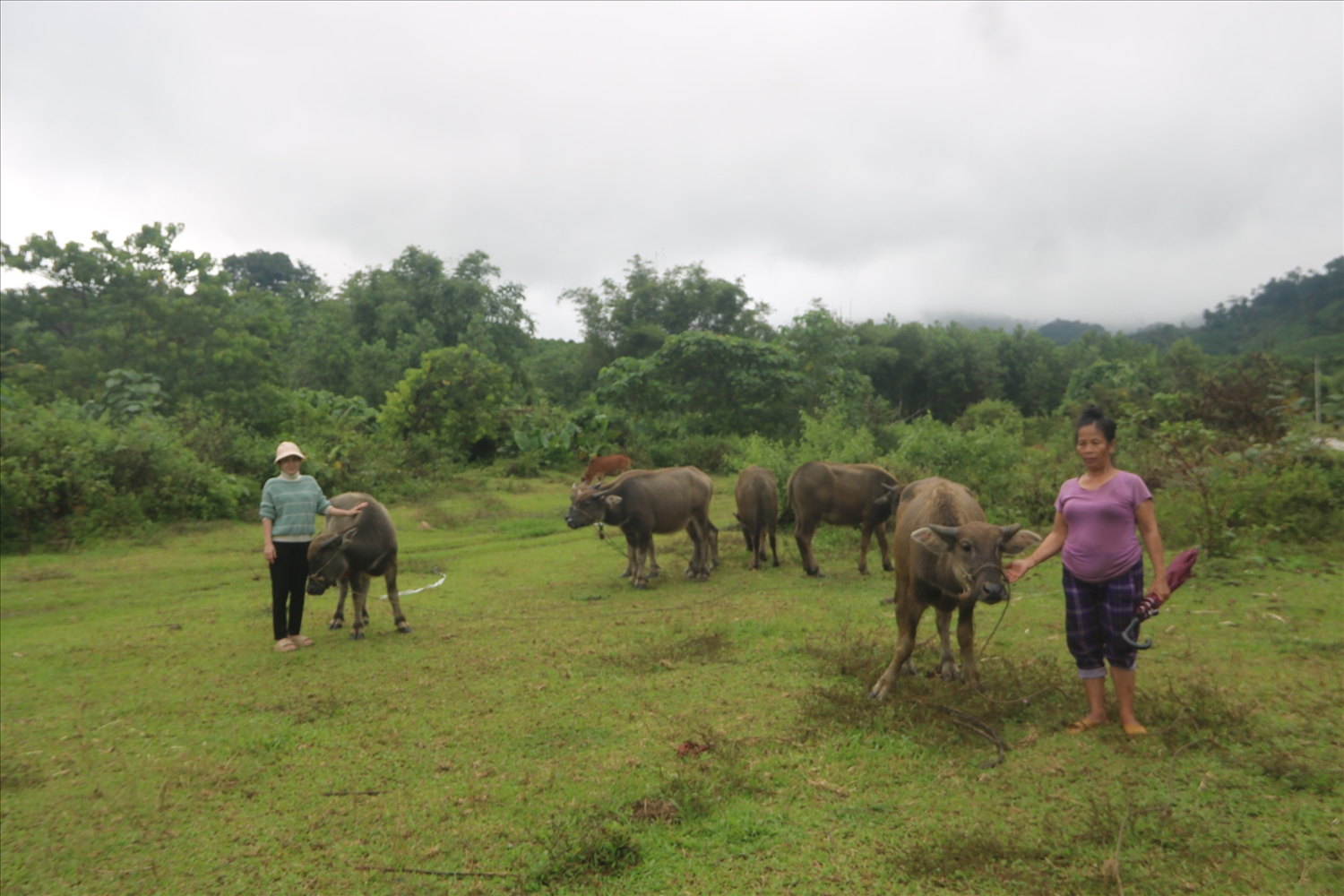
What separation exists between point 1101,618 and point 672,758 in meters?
2.80

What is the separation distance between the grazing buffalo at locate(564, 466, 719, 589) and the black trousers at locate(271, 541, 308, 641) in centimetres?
376

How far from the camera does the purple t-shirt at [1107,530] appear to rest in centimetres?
456

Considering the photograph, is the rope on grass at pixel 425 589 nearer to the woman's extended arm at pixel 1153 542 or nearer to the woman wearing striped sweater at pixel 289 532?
the woman wearing striped sweater at pixel 289 532

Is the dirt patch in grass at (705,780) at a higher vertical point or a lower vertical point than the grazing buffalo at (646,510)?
lower

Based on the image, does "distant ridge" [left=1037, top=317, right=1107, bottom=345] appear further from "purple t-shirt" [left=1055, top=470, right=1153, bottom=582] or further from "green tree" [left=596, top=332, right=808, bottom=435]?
"purple t-shirt" [left=1055, top=470, right=1153, bottom=582]

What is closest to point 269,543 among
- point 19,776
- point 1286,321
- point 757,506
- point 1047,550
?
point 19,776

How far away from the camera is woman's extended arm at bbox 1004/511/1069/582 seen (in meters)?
4.80

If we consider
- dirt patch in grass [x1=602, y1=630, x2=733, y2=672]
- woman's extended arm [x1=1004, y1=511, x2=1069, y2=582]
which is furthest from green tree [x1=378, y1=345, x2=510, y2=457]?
woman's extended arm [x1=1004, y1=511, x2=1069, y2=582]

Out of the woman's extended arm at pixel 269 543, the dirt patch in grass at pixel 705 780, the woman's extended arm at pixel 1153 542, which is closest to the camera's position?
the dirt patch in grass at pixel 705 780

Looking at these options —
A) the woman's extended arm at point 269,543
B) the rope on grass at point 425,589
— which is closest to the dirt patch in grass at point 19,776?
the woman's extended arm at point 269,543

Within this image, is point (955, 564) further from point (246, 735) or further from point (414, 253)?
point (414, 253)

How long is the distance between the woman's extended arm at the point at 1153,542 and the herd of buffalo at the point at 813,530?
68cm

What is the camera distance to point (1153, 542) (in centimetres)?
447

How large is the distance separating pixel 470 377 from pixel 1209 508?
22400 mm
